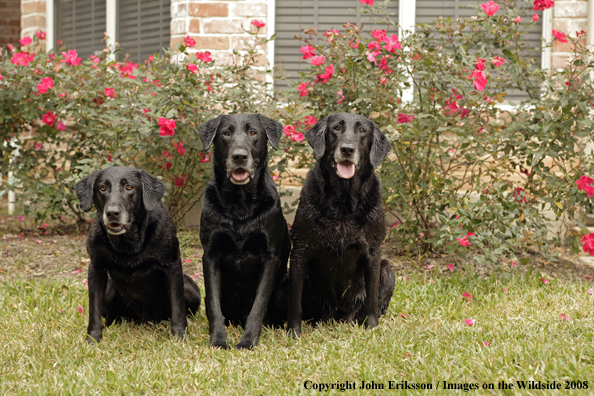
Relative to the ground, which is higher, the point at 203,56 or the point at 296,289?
the point at 203,56

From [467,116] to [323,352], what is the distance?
266 cm

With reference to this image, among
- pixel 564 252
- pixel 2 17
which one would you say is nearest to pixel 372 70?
pixel 564 252

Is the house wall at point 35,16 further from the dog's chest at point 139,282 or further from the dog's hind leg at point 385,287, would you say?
the dog's hind leg at point 385,287

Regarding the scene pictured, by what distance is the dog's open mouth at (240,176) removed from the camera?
3.26m

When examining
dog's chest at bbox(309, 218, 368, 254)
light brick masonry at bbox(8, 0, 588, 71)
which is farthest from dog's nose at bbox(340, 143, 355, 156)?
light brick masonry at bbox(8, 0, 588, 71)

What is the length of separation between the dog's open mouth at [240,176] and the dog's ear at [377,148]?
771 mm

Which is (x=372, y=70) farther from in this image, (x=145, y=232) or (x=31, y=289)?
(x=31, y=289)

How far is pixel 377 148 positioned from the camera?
3.45m

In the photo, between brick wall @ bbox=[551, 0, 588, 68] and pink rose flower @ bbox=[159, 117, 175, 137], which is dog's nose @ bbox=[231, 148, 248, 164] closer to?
pink rose flower @ bbox=[159, 117, 175, 137]

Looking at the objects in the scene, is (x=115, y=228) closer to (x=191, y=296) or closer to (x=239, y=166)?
(x=239, y=166)

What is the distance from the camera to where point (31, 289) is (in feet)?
14.8

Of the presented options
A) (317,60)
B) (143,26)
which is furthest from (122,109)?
(143,26)

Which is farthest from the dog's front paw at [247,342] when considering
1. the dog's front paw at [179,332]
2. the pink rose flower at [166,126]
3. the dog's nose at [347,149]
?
the pink rose flower at [166,126]

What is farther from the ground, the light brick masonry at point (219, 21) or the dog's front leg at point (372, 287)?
the light brick masonry at point (219, 21)
